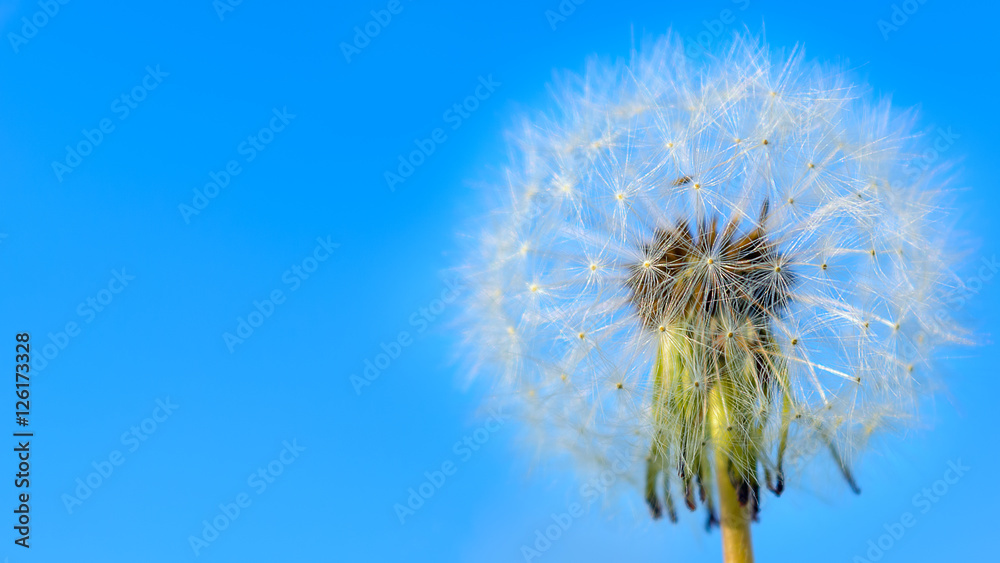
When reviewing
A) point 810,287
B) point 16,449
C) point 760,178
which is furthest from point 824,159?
point 16,449

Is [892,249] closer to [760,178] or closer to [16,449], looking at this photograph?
[760,178]

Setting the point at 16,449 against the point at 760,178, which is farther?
the point at 16,449

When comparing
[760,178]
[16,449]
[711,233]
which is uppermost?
[760,178]

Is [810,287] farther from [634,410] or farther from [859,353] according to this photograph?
[634,410]

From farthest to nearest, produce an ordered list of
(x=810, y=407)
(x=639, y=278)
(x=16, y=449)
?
1. (x=16, y=449)
2. (x=639, y=278)
3. (x=810, y=407)

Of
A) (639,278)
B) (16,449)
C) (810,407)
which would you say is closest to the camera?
(810,407)

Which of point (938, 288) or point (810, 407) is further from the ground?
point (938, 288)
